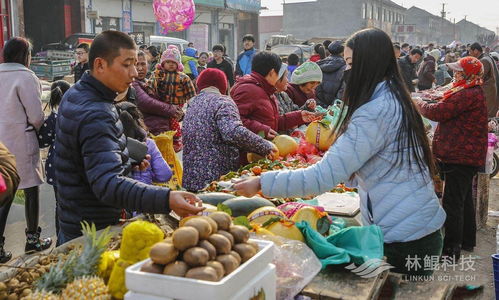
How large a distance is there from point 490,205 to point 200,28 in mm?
30634

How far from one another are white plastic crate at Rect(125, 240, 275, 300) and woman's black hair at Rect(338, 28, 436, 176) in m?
1.10

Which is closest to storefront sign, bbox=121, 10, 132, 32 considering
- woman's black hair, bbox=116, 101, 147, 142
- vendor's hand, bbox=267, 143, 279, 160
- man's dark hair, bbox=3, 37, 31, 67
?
man's dark hair, bbox=3, 37, 31, 67

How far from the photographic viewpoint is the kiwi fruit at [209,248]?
5.56ft

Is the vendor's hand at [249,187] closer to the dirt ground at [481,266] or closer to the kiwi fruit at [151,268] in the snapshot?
the kiwi fruit at [151,268]

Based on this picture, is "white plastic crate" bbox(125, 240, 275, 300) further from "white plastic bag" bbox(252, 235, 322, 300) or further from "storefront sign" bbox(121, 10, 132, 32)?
"storefront sign" bbox(121, 10, 132, 32)

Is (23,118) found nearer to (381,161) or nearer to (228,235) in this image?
(381,161)

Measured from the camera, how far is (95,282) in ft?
6.24

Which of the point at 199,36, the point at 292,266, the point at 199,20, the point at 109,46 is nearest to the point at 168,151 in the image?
the point at 109,46

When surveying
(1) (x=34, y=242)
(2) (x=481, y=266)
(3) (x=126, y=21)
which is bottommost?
(2) (x=481, y=266)

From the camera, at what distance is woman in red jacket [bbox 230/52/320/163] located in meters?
4.62

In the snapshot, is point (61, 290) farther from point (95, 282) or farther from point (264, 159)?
point (264, 159)

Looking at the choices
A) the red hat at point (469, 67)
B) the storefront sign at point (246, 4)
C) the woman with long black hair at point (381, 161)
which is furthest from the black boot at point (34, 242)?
the storefront sign at point (246, 4)

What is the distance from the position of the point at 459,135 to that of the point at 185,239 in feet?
12.5

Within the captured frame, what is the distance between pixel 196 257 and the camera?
1.63m
